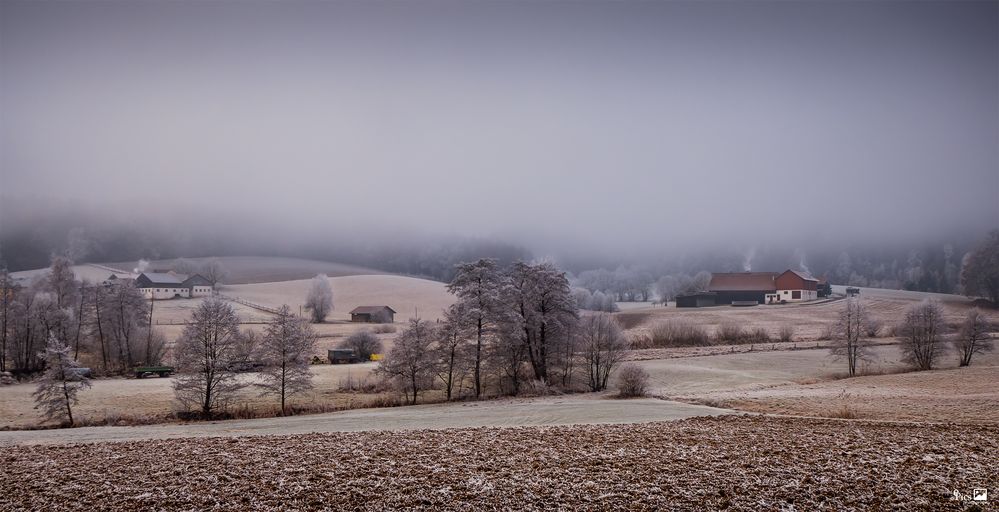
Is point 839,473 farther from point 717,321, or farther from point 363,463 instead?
point 717,321

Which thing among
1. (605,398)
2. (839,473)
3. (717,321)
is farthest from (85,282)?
(717,321)

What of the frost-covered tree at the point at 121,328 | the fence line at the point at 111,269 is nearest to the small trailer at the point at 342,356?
the frost-covered tree at the point at 121,328

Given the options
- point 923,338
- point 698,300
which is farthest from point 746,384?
point 698,300

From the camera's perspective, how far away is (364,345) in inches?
2854

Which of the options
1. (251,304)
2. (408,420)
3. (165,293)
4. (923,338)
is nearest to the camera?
(408,420)

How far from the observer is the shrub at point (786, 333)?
252ft

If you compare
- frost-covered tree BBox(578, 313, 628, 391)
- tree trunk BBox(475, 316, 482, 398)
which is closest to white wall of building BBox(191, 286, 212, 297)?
tree trunk BBox(475, 316, 482, 398)

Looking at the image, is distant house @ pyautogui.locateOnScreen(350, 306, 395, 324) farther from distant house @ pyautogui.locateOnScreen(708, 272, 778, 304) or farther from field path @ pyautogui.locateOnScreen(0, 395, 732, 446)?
field path @ pyautogui.locateOnScreen(0, 395, 732, 446)

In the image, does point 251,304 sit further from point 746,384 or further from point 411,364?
point 746,384

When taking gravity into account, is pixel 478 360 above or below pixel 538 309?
below

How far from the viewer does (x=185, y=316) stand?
314 feet

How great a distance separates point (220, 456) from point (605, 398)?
28.1m

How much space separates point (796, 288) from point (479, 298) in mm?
87474

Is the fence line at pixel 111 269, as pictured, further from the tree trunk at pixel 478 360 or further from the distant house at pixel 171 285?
the tree trunk at pixel 478 360
